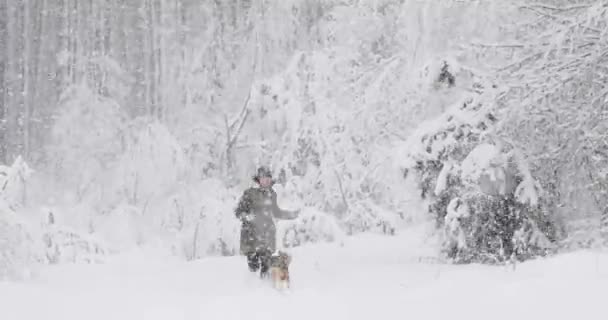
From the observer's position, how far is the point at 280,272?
723 cm

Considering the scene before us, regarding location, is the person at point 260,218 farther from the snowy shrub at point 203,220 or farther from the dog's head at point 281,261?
the snowy shrub at point 203,220

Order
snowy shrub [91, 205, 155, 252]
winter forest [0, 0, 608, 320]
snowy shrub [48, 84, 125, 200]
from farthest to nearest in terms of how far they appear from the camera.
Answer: snowy shrub [48, 84, 125, 200], snowy shrub [91, 205, 155, 252], winter forest [0, 0, 608, 320]

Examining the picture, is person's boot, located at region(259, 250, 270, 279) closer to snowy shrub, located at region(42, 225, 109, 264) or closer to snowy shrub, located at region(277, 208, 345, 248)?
snowy shrub, located at region(42, 225, 109, 264)

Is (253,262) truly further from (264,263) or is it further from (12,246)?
(12,246)

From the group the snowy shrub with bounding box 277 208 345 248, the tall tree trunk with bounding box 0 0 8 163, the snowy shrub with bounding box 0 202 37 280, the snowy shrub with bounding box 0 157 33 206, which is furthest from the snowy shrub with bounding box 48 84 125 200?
the snowy shrub with bounding box 0 202 37 280

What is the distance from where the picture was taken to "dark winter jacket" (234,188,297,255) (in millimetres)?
7875

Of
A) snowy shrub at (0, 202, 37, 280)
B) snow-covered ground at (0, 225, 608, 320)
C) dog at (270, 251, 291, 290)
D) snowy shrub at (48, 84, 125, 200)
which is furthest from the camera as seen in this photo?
snowy shrub at (48, 84, 125, 200)

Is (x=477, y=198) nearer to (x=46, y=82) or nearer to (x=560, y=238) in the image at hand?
(x=560, y=238)

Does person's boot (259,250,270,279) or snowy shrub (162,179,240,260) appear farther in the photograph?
snowy shrub (162,179,240,260)

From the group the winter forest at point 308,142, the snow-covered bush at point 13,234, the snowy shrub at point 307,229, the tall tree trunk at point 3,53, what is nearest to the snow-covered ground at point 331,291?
the winter forest at point 308,142

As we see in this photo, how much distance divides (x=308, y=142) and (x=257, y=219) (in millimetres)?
6226

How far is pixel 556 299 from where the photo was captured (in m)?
4.85

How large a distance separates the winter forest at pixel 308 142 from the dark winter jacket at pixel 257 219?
48 cm

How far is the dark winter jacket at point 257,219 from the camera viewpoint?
25.8ft
